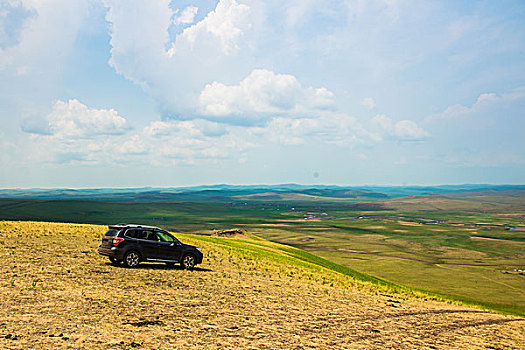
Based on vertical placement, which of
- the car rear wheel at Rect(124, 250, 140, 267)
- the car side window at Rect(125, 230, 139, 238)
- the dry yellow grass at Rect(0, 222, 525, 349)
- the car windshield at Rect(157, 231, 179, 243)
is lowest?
the dry yellow grass at Rect(0, 222, 525, 349)

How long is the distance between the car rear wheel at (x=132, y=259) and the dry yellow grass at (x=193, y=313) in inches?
23.0

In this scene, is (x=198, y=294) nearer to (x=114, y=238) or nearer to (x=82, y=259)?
(x=114, y=238)

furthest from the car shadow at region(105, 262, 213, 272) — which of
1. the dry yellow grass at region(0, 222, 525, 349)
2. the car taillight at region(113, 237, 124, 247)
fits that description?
the car taillight at region(113, 237, 124, 247)

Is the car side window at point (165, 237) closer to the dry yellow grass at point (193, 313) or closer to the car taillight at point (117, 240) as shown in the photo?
the dry yellow grass at point (193, 313)

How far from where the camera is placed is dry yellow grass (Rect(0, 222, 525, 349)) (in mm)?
13828

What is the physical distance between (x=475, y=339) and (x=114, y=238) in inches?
818

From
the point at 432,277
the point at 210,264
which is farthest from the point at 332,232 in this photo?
the point at 210,264

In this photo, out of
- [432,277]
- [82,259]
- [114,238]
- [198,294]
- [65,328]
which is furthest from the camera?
[432,277]

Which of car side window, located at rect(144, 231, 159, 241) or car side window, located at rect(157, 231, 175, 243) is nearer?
car side window, located at rect(144, 231, 159, 241)

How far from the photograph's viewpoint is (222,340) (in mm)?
14250

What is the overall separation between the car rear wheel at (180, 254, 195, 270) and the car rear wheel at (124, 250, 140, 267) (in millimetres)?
3083

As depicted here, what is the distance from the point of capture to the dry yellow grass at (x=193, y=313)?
13.8 m

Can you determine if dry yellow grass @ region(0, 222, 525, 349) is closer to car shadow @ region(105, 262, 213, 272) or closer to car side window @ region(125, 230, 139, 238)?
car shadow @ region(105, 262, 213, 272)

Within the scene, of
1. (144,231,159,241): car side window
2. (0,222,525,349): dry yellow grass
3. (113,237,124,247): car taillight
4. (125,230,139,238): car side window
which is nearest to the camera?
(0,222,525,349): dry yellow grass
